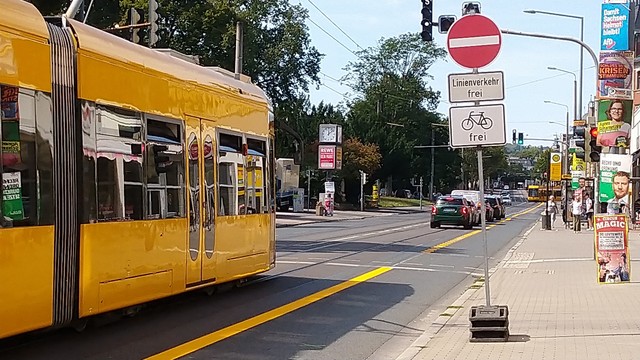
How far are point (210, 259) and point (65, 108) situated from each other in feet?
13.0

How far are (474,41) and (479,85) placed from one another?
491 mm

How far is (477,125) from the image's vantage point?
999 centimetres

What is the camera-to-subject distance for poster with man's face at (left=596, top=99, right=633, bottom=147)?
17875mm

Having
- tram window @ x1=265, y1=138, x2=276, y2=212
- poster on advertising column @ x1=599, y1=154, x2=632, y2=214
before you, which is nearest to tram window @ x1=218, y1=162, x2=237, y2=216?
tram window @ x1=265, y1=138, x2=276, y2=212

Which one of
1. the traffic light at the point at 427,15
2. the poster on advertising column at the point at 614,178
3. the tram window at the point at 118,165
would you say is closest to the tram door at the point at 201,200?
the tram window at the point at 118,165

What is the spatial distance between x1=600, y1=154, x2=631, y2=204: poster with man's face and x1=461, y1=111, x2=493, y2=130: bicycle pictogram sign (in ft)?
27.1

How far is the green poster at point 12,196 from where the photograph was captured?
24.1ft

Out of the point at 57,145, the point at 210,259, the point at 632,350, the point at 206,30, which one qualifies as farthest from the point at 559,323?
the point at 206,30

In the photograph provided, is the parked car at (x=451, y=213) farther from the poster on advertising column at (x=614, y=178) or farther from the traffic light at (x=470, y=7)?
the traffic light at (x=470, y=7)

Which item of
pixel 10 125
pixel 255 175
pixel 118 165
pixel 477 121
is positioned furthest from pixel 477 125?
pixel 10 125

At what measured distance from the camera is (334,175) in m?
75.1

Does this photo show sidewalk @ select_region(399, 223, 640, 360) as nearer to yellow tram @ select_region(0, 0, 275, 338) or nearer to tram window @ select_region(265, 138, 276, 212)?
yellow tram @ select_region(0, 0, 275, 338)

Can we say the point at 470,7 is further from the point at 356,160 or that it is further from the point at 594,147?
the point at 356,160

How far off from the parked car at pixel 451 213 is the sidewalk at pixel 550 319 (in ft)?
69.8
